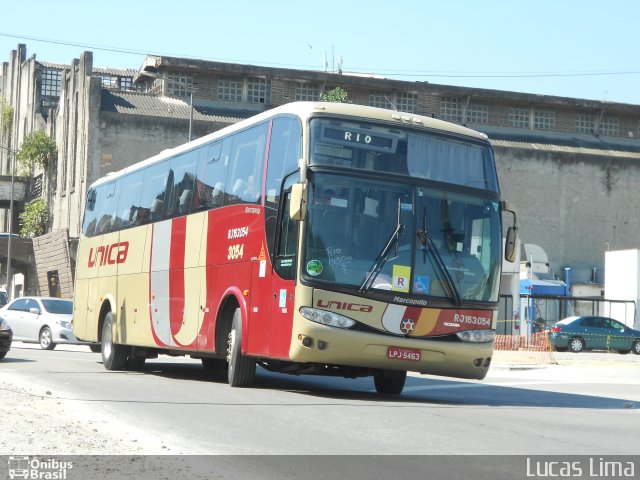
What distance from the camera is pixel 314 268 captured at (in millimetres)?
14367

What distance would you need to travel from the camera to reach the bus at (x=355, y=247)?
14.4m

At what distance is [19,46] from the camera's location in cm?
9894

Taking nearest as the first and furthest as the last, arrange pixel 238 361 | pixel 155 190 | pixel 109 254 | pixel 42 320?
pixel 238 361
pixel 155 190
pixel 109 254
pixel 42 320

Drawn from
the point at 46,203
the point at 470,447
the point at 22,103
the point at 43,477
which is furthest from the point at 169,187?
the point at 22,103

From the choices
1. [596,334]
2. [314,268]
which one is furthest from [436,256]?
[596,334]

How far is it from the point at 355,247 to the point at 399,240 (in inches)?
25.1

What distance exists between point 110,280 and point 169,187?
13.0 feet

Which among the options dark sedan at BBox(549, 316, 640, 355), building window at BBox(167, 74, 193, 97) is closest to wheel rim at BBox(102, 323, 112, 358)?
dark sedan at BBox(549, 316, 640, 355)

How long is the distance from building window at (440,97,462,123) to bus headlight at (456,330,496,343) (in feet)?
195

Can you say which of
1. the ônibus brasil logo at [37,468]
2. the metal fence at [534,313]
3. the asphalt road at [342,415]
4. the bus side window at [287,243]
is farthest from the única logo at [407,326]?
the metal fence at [534,313]

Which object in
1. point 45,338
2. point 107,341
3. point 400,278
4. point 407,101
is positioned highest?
point 407,101

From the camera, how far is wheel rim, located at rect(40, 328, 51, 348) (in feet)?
109

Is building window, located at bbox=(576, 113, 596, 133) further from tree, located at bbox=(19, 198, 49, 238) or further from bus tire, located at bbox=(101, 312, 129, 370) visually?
bus tire, located at bbox=(101, 312, 129, 370)

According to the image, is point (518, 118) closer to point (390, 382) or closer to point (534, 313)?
point (534, 313)
